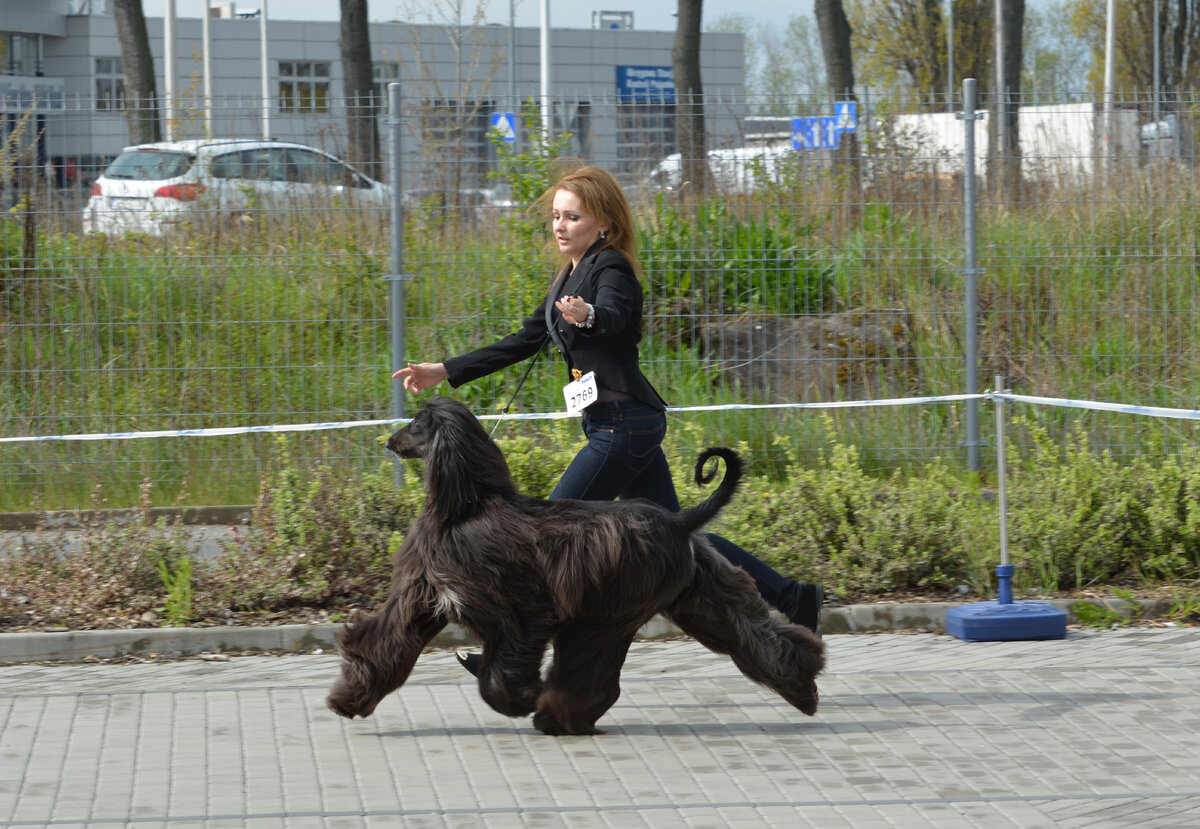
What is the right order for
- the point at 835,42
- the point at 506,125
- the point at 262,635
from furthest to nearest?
the point at 835,42 → the point at 506,125 → the point at 262,635

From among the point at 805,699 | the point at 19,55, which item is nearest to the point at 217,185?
the point at 805,699

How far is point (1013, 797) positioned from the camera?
15.4ft

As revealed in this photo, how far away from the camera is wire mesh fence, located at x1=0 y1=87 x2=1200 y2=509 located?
32.0 feet

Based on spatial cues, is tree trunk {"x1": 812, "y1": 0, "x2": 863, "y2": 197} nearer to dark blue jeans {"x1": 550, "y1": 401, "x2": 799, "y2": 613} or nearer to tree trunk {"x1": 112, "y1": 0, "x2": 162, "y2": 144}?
tree trunk {"x1": 112, "y1": 0, "x2": 162, "y2": 144}

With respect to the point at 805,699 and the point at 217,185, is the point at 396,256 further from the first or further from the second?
the point at 805,699

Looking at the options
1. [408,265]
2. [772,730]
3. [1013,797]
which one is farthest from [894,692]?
[408,265]

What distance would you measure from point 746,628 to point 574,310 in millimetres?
1335

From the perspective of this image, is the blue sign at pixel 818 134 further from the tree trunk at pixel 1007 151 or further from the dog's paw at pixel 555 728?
the dog's paw at pixel 555 728

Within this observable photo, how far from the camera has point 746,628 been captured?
5.39 meters

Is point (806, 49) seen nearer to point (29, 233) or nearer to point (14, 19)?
point (14, 19)

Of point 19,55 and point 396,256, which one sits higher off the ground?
point 19,55

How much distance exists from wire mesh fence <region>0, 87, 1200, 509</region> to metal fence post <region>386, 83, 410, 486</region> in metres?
0.06

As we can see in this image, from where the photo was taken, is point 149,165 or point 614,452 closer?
point 614,452

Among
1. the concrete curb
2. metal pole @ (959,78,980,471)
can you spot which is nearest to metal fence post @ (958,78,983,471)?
metal pole @ (959,78,980,471)
